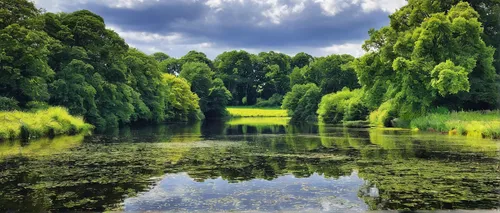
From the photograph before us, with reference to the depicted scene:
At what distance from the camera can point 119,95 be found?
131ft

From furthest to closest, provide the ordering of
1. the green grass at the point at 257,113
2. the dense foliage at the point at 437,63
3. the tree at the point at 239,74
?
the tree at the point at 239,74 → the green grass at the point at 257,113 → the dense foliage at the point at 437,63

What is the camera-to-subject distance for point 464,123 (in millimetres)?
26641

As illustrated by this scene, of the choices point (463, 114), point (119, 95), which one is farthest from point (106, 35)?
point (463, 114)

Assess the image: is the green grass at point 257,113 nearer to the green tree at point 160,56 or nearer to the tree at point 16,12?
the green tree at point 160,56

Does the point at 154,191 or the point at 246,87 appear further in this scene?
the point at 246,87

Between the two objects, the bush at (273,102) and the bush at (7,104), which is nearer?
the bush at (7,104)

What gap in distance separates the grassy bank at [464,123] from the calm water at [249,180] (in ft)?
24.6

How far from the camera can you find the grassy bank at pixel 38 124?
22769mm

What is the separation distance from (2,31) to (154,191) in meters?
24.6

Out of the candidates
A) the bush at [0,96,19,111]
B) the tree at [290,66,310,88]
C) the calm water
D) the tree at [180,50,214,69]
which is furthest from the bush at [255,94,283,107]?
the calm water

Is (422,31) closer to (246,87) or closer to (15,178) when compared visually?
(15,178)

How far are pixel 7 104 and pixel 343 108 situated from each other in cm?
4054

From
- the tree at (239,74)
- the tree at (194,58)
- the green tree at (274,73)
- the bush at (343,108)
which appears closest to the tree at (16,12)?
the bush at (343,108)

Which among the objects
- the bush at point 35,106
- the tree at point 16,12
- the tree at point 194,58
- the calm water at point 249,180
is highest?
the tree at point 194,58
